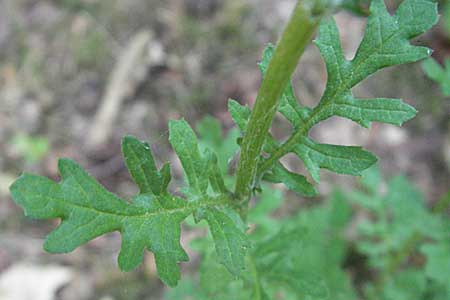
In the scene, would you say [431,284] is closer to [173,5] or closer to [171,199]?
[171,199]

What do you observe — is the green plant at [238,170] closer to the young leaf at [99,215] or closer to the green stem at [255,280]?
the young leaf at [99,215]

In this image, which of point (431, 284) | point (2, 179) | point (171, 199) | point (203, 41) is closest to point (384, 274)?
point (431, 284)

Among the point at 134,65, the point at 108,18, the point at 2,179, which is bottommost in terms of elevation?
the point at 2,179

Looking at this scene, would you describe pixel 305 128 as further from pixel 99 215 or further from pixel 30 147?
pixel 30 147

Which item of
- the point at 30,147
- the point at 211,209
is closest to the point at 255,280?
the point at 211,209

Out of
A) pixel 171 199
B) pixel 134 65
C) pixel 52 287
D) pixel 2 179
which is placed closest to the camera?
pixel 171 199

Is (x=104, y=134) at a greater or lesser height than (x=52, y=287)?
greater

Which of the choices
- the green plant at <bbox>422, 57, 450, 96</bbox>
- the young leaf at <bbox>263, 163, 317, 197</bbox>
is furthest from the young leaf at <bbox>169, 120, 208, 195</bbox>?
the green plant at <bbox>422, 57, 450, 96</bbox>

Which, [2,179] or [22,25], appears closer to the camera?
[2,179]
